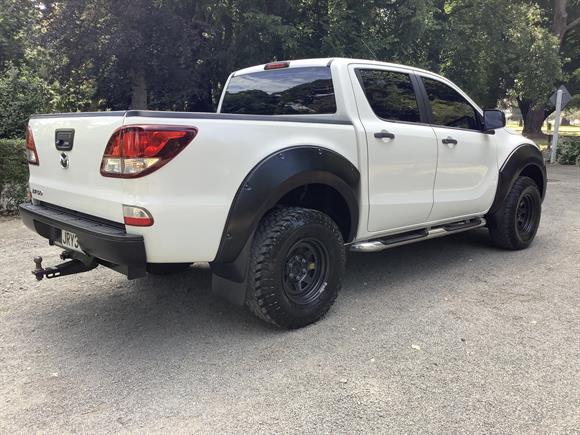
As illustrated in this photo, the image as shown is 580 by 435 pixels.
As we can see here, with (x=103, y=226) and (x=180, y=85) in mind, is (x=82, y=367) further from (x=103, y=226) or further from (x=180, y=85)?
(x=180, y=85)

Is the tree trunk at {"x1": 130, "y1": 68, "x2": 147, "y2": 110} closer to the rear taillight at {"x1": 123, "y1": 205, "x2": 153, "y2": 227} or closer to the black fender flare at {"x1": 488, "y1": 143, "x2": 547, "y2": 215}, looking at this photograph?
the black fender flare at {"x1": 488, "y1": 143, "x2": 547, "y2": 215}

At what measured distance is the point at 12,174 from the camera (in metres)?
7.27

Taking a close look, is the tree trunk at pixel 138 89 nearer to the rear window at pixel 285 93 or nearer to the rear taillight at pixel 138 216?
the rear window at pixel 285 93

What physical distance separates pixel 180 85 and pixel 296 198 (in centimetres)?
880

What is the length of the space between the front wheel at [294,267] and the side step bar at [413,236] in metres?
0.28

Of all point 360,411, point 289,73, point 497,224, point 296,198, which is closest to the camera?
point 360,411

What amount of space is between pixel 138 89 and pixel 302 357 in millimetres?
10310

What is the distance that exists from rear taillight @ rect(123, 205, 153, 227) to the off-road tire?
13.1 feet

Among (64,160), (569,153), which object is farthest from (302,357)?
(569,153)

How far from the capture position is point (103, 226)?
3117 millimetres

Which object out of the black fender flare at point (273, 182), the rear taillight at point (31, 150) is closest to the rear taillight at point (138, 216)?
the black fender flare at point (273, 182)

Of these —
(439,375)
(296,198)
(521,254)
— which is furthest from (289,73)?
(521,254)

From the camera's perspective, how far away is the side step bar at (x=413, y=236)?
13.2 ft

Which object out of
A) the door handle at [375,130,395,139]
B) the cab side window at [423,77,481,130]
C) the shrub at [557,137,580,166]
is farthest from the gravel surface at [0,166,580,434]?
the shrub at [557,137,580,166]
